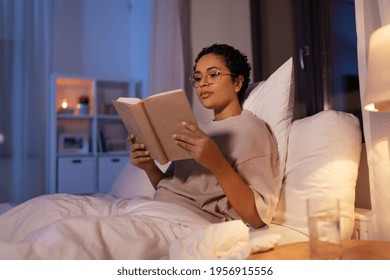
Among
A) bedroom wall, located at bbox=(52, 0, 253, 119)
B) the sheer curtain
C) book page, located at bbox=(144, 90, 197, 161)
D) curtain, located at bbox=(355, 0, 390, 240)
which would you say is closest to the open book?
book page, located at bbox=(144, 90, 197, 161)

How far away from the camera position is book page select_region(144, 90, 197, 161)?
752mm

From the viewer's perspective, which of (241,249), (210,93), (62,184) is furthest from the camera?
(62,184)

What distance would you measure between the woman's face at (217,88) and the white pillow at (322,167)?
223mm

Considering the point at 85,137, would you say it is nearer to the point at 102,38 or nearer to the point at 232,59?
the point at 102,38

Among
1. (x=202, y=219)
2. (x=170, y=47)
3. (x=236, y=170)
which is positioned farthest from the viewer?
(x=170, y=47)

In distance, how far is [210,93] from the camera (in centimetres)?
101

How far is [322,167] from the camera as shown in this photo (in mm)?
916

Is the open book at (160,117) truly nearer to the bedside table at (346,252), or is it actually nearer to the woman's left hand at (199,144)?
the woman's left hand at (199,144)

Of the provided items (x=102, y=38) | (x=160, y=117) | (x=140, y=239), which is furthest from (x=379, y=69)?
(x=102, y=38)

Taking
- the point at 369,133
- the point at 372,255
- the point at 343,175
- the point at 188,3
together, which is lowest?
the point at 372,255

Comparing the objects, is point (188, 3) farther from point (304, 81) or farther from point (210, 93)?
point (210, 93)

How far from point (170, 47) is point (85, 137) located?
111 centimetres

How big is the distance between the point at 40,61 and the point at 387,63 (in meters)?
2.63

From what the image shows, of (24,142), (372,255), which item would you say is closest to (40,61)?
(24,142)
